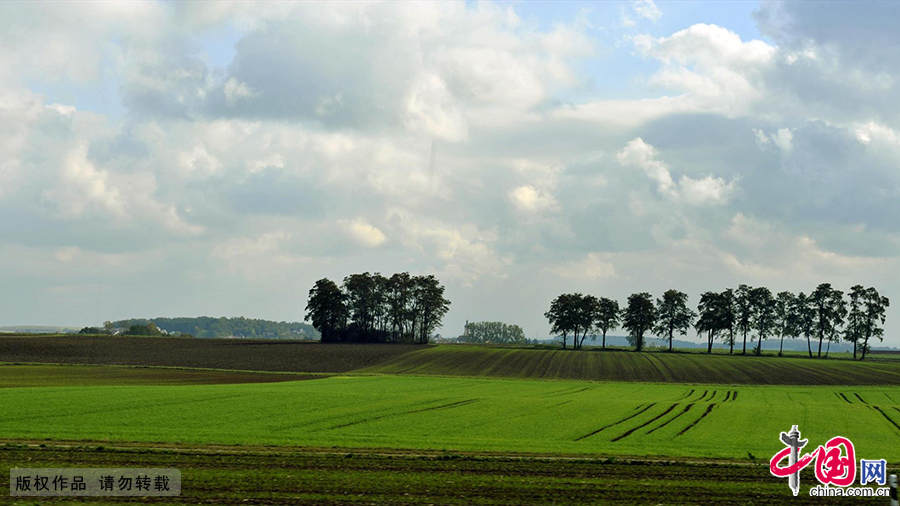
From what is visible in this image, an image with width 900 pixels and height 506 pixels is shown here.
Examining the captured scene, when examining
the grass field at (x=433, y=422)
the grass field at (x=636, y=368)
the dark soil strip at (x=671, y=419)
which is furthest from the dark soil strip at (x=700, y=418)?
the grass field at (x=636, y=368)

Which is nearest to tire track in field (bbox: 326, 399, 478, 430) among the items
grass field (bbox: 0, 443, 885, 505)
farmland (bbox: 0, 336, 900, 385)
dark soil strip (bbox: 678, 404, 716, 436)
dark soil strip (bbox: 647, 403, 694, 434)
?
grass field (bbox: 0, 443, 885, 505)

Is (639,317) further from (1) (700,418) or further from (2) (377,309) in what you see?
(1) (700,418)

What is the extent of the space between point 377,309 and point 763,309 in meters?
99.8

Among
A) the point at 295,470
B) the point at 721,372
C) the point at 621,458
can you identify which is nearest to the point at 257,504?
the point at 295,470

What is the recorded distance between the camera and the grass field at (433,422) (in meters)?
34.9

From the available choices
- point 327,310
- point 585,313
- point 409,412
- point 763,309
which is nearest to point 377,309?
point 327,310

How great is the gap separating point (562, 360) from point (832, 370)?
46.6 m

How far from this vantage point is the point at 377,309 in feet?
652

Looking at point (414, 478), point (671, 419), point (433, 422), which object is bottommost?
point (433, 422)

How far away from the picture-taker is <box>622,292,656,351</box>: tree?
182375 millimetres

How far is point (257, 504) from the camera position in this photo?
2133 cm

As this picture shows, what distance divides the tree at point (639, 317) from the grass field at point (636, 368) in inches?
1170

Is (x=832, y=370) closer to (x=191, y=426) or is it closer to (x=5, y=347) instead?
(x=191, y=426)

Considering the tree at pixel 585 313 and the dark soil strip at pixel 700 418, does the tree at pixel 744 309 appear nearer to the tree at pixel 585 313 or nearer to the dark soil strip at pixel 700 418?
the tree at pixel 585 313
